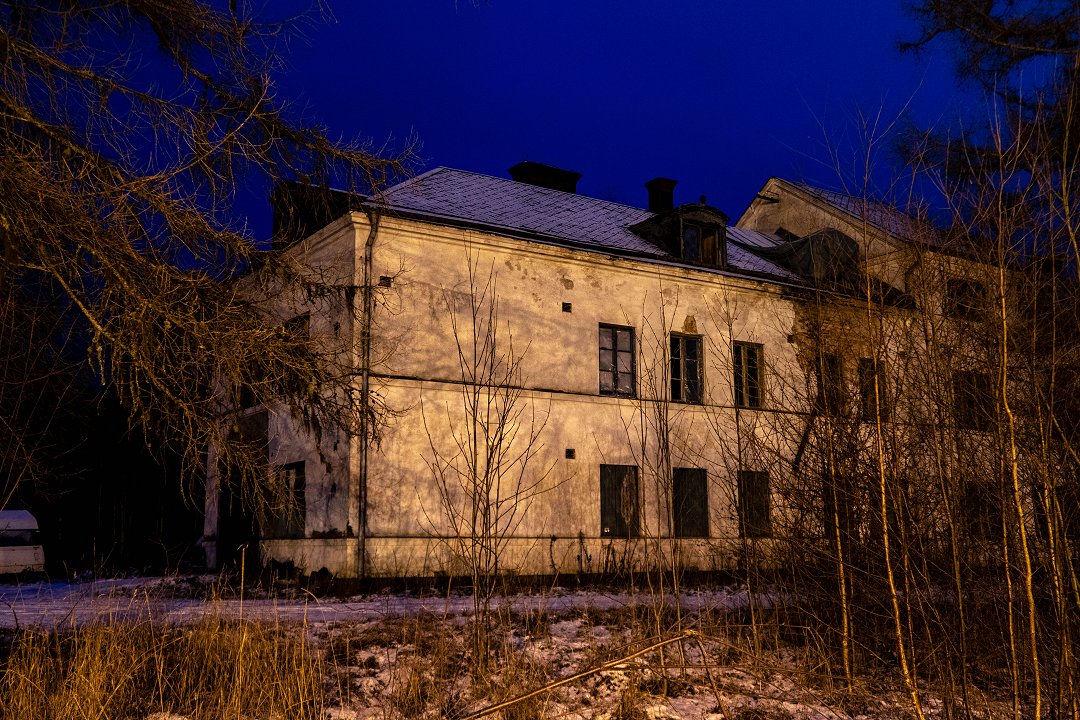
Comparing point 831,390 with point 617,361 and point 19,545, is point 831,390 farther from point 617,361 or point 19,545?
point 19,545

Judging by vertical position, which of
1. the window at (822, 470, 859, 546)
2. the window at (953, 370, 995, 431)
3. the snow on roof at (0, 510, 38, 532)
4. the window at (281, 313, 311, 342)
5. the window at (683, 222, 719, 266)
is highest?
the window at (683, 222, 719, 266)

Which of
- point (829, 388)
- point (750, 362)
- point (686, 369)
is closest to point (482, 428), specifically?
point (686, 369)

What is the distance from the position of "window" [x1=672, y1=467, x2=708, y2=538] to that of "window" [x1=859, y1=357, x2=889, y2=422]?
11.1m

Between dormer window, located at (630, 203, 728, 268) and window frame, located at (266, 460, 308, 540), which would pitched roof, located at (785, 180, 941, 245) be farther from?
dormer window, located at (630, 203, 728, 268)

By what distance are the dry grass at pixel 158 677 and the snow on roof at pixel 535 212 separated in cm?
1043

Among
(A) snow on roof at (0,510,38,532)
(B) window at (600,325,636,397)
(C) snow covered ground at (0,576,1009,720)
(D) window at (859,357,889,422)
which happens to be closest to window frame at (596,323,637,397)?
(B) window at (600,325,636,397)

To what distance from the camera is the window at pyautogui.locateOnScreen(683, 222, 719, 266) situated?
20.6 metres

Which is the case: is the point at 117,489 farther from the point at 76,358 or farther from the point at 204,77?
the point at 204,77

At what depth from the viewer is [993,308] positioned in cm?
611

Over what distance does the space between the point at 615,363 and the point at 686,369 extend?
5.66 ft

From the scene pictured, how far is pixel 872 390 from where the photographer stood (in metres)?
7.14

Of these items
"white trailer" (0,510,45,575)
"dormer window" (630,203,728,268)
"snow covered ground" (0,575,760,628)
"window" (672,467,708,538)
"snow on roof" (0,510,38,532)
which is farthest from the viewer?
"snow on roof" (0,510,38,532)

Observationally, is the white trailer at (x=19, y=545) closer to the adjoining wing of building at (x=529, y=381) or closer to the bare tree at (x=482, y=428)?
the adjoining wing of building at (x=529, y=381)

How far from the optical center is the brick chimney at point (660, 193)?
25.6m
